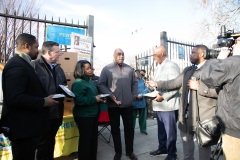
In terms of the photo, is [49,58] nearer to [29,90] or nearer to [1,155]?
[29,90]

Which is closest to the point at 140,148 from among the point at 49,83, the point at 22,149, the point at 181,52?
the point at 49,83

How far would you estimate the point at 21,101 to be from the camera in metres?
2.05

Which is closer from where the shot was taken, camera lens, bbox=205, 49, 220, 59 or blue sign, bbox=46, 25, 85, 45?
camera lens, bbox=205, 49, 220, 59

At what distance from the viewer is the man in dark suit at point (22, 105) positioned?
2.06 m

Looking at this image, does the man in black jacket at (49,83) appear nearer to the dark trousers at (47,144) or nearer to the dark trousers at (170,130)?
the dark trousers at (47,144)

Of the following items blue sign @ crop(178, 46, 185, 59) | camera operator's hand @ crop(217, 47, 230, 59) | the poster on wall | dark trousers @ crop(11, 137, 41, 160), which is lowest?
dark trousers @ crop(11, 137, 41, 160)

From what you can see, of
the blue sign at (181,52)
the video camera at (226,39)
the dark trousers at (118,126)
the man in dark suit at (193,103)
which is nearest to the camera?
the video camera at (226,39)

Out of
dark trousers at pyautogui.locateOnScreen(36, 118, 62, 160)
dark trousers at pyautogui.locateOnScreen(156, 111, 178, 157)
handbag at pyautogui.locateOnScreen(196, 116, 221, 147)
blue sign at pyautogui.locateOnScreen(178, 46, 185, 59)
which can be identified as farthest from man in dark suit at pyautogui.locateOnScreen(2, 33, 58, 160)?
blue sign at pyautogui.locateOnScreen(178, 46, 185, 59)

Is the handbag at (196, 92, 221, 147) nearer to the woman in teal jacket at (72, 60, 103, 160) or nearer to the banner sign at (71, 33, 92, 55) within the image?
the woman in teal jacket at (72, 60, 103, 160)

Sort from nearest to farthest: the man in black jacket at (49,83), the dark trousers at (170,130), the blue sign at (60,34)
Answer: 1. the man in black jacket at (49,83)
2. the dark trousers at (170,130)
3. the blue sign at (60,34)

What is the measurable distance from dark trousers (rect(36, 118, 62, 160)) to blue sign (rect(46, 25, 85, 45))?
2.04 meters

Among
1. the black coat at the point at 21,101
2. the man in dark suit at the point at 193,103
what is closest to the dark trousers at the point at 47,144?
the black coat at the point at 21,101

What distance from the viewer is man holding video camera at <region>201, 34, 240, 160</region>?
1734 millimetres

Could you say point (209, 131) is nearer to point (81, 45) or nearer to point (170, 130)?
point (170, 130)
